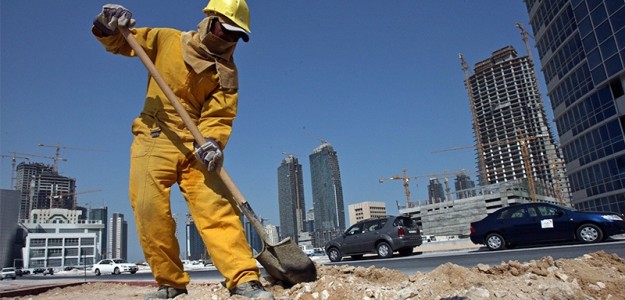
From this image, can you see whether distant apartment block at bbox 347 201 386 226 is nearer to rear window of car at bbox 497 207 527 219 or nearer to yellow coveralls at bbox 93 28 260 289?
rear window of car at bbox 497 207 527 219

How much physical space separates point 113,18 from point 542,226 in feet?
40.2

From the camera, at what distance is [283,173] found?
180625mm

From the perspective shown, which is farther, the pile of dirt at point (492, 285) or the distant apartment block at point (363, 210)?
the distant apartment block at point (363, 210)

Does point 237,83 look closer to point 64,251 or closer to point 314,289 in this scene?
point 314,289

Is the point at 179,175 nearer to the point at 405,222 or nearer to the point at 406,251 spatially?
the point at 405,222

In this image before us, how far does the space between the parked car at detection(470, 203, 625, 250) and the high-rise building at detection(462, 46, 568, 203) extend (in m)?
148

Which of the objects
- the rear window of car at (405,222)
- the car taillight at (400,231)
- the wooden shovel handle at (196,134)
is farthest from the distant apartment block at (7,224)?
the wooden shovel handle at (196,134)

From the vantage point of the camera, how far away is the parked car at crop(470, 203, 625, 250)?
11445mm

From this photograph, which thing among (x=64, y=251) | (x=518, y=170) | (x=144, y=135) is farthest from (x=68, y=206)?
(x=144, y=135)

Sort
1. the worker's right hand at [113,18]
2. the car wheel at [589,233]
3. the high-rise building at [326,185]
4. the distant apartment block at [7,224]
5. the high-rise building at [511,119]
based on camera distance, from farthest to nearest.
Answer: the high-rise building at [326,185] → the high-rise building at [511,119] → the distant apartment block at [7,224] → the car wheel at [589,233] → the worker's right hand at [113,18]

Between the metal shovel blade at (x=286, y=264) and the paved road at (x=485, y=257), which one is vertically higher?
the metal shovel blade at (x=286, y=264)

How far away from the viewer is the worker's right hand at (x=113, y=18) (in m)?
3.50

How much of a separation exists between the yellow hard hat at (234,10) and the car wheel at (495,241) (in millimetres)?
11570

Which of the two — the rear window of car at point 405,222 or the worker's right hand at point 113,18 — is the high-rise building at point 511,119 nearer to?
the rear window of car at point 405,222
